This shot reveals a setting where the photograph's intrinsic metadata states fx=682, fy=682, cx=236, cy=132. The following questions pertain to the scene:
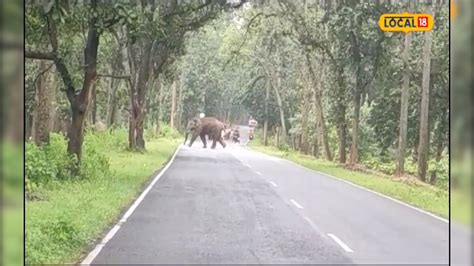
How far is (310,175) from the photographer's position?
84.6 feet

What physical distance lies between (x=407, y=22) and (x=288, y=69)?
180 feet

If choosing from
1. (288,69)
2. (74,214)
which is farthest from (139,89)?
(288,69)

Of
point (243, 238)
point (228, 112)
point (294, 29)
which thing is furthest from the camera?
point (228, 112)

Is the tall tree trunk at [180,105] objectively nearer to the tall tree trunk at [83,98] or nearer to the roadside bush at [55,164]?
the roadside bush at [55,164]

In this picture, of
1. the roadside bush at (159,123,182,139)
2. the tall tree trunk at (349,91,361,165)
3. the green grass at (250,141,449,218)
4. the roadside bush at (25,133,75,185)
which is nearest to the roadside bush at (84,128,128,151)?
the roadside bush at (25,133,75,185)

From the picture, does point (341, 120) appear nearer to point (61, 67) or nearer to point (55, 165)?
point (61, 67)

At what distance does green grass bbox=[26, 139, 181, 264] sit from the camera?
27.1ft

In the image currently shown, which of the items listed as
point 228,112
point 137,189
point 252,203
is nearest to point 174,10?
point 137,189

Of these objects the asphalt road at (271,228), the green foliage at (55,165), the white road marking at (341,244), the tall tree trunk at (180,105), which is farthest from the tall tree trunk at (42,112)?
the tall tree trunk at (180,105)

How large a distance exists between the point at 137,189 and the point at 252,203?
3490 mm

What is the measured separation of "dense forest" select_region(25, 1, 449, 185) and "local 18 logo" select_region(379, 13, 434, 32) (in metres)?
0.37

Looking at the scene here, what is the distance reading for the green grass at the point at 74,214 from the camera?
27.1 ft

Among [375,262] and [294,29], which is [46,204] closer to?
[375,262]

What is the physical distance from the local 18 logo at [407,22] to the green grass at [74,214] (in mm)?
5038
